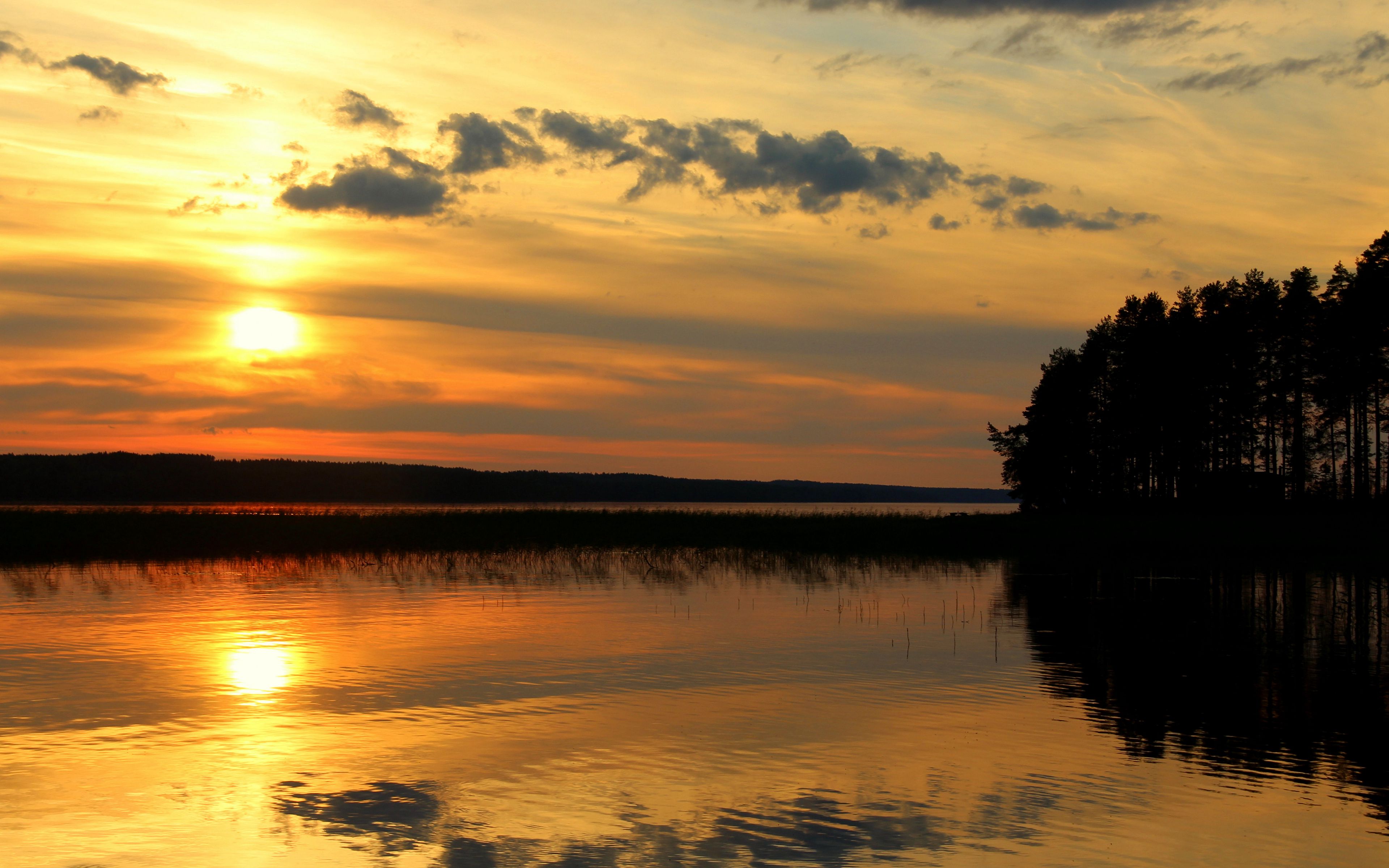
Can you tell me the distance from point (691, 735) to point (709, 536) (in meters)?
43.4

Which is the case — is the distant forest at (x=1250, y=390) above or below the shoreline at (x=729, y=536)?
above

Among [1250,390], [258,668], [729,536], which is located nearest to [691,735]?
[258,668]

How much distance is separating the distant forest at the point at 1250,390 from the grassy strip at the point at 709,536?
32.3 ft

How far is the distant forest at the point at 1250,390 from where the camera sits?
64688mm

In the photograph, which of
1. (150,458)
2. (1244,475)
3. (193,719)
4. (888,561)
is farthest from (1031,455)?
(150,458)

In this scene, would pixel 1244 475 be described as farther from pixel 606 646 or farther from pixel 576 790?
pixel 576 790

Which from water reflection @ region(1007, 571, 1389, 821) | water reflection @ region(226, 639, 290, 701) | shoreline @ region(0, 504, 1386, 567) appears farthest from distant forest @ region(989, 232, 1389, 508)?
water reflection @ region(226, 639, 290, 701)

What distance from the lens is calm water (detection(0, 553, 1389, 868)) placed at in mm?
10547

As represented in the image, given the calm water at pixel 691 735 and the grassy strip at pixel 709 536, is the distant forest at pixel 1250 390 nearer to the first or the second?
the grassy strip at pixel 709 536

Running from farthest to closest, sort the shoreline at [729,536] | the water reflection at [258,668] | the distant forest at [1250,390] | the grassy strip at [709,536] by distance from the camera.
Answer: the distant forest at [1250,390]
the grassy strip at [709,536]
the shoreline at [729,536]
the water reflection at [258,668]

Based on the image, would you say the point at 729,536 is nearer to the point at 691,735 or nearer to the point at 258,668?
the point at 258,668

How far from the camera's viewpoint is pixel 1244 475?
2808 inches

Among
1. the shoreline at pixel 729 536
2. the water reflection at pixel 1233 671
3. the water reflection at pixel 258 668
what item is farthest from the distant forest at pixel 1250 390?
the water reflection at pixel 258 668

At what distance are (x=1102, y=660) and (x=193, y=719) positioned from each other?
15849mm
